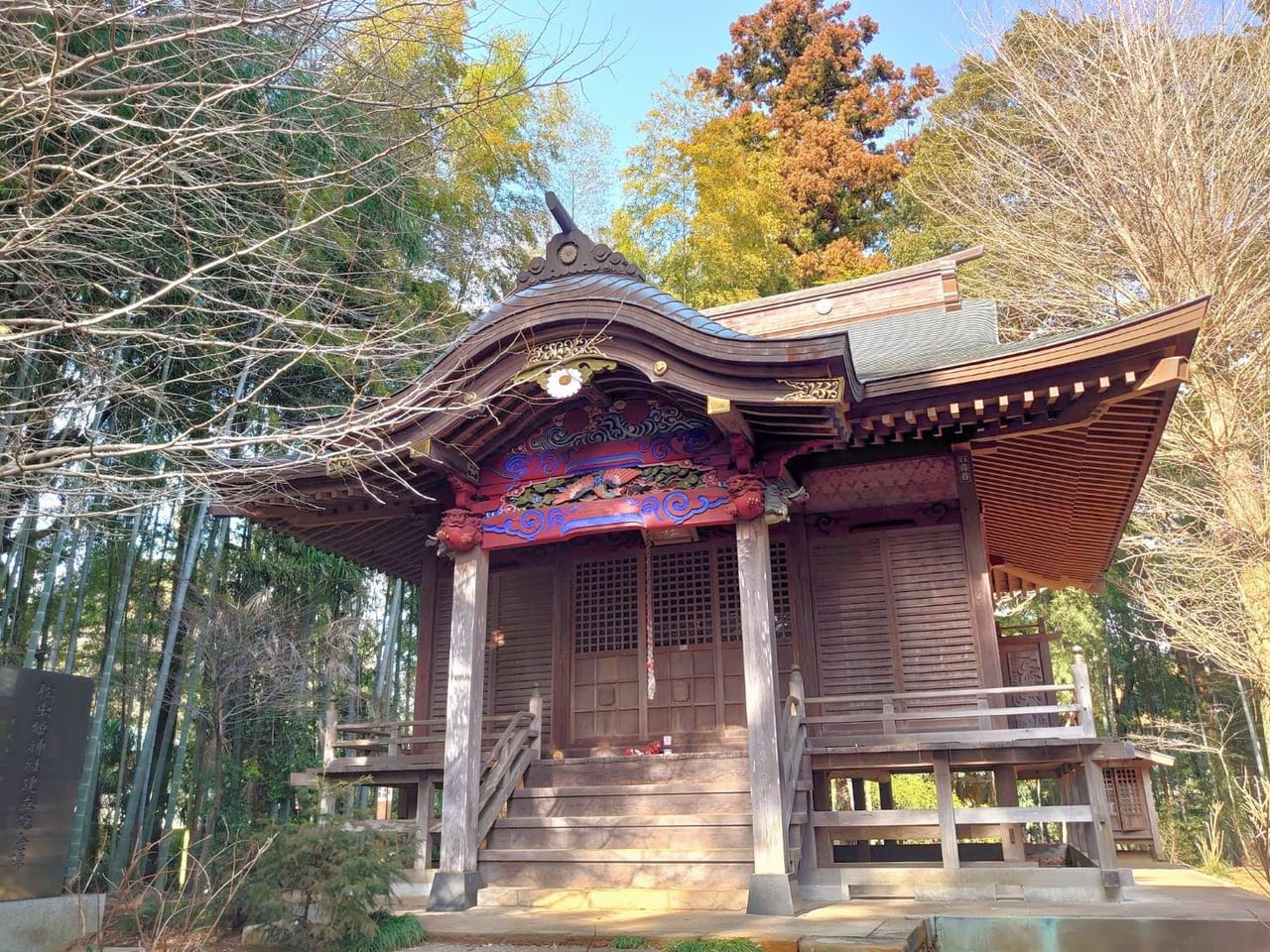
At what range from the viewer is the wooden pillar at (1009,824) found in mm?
7048

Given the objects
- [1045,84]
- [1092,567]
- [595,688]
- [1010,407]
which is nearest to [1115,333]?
[1010,407]

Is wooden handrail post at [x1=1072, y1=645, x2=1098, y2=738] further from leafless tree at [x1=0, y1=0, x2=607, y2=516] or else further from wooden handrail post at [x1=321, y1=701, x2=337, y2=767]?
wooden handrail post at [x1=321, y1=701, x2=337, y2=767]

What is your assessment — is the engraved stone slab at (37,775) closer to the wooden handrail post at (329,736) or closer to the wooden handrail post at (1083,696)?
the wooden handrail post at (329,736)

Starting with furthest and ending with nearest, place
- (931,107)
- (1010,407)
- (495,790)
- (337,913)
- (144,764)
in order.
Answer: (931,107)
(144,764)
(495,790)
(1010,407)
(337,913)

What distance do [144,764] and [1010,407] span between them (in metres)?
10.3

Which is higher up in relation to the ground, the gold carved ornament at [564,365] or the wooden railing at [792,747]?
the gold carved ornament at [564,365]

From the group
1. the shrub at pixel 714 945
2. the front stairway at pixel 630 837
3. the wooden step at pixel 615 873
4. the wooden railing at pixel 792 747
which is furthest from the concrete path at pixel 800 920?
the wooden railing at pixel 792 747

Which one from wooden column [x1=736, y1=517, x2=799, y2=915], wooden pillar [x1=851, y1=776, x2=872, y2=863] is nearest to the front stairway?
wooden column [x1=736, y1=517, x2=799, y2=915]

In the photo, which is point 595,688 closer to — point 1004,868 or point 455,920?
point 455,920

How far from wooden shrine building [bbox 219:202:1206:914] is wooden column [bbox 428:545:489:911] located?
26mm

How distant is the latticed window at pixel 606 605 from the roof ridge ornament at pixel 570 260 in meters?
3.15

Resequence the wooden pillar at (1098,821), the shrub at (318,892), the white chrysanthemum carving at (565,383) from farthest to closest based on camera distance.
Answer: the white chrysanthemum carving at (565,383) → the wooden pillar at (1098,821) → the shrub at (318,892)

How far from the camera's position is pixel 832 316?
11445mm

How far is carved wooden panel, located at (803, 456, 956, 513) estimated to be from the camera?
7.73m
